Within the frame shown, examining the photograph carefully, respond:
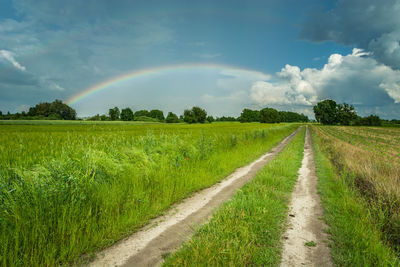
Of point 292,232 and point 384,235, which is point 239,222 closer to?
point 292,232

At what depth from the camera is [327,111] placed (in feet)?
405

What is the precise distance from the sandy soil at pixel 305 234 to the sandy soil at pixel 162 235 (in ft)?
5.97

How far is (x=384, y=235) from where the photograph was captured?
3.82 metres

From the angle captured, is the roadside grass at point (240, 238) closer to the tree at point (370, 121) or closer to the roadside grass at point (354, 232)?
the roadside grass at point (354, 232)

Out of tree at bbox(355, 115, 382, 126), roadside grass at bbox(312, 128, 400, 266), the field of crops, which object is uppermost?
tree at bbox(355, 115, 382, 126)

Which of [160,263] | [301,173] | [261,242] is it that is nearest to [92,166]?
[160,263]

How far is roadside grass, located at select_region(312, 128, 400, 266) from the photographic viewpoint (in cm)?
306

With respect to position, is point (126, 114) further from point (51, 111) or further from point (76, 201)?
point (76, 201)

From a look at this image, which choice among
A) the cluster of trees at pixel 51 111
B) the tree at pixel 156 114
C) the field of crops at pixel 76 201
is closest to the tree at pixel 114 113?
the cluster of trees at pixel 51 111

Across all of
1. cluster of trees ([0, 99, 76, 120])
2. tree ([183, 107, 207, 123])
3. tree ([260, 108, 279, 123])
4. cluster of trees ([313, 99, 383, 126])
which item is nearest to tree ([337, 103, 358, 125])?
cluster of trees ([313, 99, 383, 126])

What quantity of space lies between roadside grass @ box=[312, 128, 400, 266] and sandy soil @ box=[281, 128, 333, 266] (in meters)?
0.16

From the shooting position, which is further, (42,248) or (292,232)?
(292,232)

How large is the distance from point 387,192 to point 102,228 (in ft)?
21.7

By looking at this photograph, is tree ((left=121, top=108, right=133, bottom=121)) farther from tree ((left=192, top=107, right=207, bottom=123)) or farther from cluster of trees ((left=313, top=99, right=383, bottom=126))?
cluster of trees ((left=313, top=99, right=383, bottom=126))
